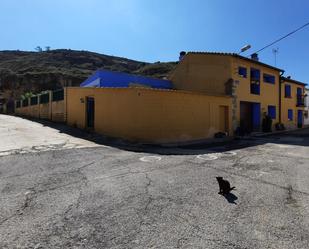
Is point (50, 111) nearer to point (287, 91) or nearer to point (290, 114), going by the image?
point (287, 91)

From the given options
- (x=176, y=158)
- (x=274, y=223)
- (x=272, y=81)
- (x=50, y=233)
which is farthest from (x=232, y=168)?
(x=272, y=81)

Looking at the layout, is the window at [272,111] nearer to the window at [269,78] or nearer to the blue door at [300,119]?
the window at [269,78]

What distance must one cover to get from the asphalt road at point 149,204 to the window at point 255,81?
48.0ft

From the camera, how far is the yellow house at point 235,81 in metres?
19.0

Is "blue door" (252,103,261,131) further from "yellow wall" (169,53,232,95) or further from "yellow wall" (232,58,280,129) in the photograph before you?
"yellow wall" (169,53,232,95)

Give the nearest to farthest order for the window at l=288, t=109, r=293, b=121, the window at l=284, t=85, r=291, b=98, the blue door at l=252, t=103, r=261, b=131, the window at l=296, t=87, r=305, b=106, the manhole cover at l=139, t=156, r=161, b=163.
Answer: the manhole cover at l=139, t=156, r=161, b=163, the blue door at l=252, t=103, r=261, b=131, the window at l=284, t=85, r=291, b=98, the window at l=288, t=109, r=293, b=121, the window at l=296, t=87, r=305, b=106

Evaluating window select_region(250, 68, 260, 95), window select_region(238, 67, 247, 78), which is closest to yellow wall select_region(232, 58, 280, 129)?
window select_region(238, 67, 247, 78)

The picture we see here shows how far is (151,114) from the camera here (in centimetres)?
1309

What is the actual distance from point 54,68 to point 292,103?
171ft

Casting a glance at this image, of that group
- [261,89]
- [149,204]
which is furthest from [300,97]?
[149,204]

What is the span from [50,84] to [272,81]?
3921cm

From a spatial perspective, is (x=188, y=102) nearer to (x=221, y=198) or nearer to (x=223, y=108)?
(x=223, y=108)

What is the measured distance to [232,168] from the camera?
25.7ft

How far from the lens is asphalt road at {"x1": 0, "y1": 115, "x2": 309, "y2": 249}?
11.3 ft
